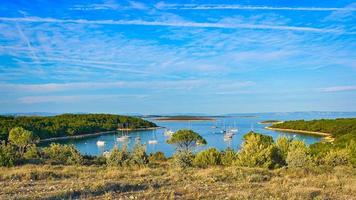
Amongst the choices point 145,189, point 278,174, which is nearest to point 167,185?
point 145,189

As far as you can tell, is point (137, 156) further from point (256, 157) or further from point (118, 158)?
point (256, 157)

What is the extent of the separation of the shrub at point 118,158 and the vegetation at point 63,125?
241ft

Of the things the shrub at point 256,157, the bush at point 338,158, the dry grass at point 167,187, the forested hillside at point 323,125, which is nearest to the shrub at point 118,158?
the dry grass at point 167,187

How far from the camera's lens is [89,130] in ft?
432

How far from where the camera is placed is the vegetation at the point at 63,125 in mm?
105662

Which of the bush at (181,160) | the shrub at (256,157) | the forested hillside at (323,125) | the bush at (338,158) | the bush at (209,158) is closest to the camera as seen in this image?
the bush at (181,160)

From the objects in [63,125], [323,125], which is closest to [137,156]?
[323,125]

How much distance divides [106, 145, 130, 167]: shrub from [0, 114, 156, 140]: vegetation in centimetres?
7351

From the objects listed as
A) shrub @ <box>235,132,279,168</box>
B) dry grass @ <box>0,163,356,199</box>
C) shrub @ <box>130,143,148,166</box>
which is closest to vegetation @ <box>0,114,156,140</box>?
shrub @ <box>130,143,148,166</box>

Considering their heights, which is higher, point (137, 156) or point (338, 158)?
point (137, 156)

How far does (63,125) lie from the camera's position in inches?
4894

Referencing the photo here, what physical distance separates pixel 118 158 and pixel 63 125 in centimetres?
11041

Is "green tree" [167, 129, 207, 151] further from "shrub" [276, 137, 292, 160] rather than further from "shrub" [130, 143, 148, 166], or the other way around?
"shrub" [130, 143, 148, 166]

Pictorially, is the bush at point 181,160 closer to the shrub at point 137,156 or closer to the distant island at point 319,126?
the shrub at point 137,156
